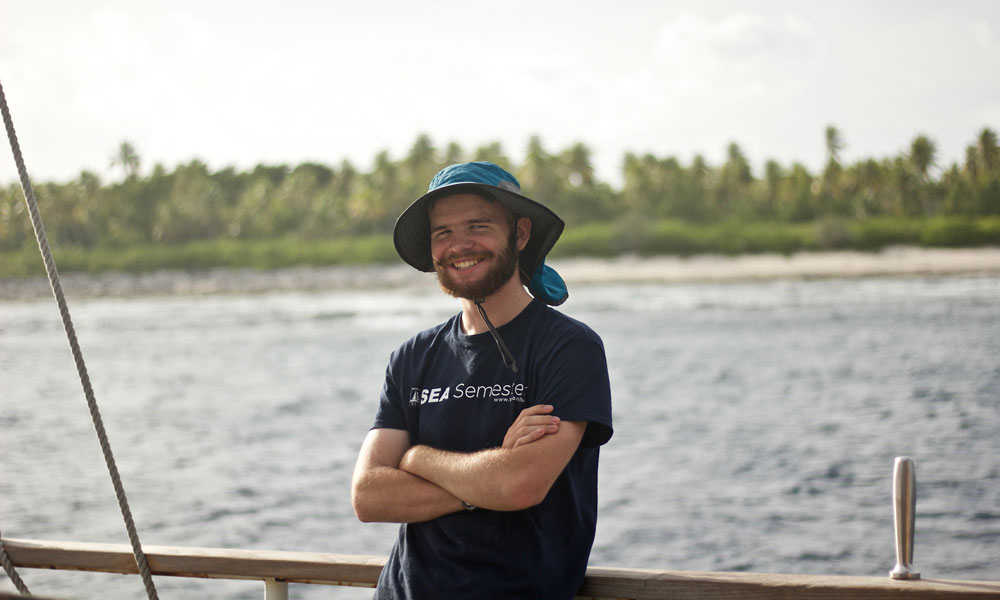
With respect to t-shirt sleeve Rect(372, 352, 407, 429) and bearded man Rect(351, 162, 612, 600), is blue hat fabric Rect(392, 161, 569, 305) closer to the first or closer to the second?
bearded man Rect(351, 162, 612, 600)

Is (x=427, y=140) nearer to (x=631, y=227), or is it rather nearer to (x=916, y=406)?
(x=631, y=227)

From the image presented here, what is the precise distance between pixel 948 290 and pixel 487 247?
5182 centimetres

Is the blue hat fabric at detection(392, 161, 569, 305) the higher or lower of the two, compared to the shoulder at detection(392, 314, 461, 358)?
higher

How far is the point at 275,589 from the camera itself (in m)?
2.20

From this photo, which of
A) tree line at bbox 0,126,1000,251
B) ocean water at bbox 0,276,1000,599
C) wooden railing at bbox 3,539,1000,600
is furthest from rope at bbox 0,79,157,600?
tree line at bbox 0,126,1000,251

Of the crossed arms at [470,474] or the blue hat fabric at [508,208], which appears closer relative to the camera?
the crossed arms at [470,474]

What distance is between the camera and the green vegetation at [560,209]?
64.6 m

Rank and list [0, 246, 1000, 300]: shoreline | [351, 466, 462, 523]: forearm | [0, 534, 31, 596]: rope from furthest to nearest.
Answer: [0, 246, 1000, 300]: shoreline < [0, 534, 31, 596]: rope < [351, 466, 462, 523]: forearm

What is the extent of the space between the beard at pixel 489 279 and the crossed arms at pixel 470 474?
26 cm

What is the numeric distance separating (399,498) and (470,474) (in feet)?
0.60

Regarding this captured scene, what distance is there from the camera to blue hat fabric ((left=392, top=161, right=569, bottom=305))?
1.99m

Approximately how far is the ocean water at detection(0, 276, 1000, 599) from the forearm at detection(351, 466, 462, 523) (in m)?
7.06

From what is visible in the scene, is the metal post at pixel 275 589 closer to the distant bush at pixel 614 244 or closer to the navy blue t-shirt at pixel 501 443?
the navy blue t-shirt at pixel 501 443

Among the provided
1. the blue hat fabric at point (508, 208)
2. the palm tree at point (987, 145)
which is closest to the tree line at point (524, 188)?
the palm tree at point (987, 145)
